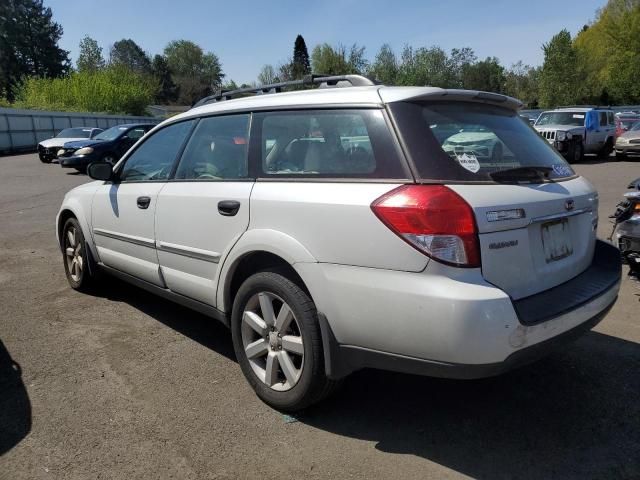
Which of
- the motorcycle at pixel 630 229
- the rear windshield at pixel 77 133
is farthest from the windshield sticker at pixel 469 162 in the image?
the rear windshield at pixel 77 133

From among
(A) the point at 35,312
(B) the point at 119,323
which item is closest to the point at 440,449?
(B) the point at 119,323

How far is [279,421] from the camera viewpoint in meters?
2.97

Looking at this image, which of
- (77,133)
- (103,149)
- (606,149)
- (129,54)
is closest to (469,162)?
(103,149)

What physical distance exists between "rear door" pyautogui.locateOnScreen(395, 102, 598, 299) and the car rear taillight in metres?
0.05

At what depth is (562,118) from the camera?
1936 centimetres

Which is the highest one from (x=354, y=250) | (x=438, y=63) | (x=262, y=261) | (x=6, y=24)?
(x=6, y=24)

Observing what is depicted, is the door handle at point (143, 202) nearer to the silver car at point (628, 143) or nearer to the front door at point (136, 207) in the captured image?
the front door at point (136, 207)

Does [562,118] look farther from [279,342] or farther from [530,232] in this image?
[279,342]

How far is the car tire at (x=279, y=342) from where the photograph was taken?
2.77 metres

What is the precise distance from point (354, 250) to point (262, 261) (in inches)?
30.9

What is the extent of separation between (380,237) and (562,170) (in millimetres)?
1397

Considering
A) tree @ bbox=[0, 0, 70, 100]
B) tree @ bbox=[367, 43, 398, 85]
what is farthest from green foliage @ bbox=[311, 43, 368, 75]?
tree @ bbox=[0, 0, 70, 100]

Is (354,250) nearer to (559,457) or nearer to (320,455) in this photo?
(320,455)

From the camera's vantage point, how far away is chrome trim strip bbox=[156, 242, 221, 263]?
336cm
